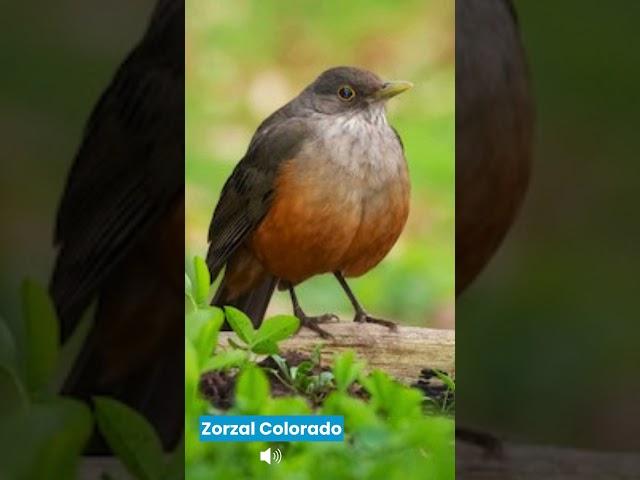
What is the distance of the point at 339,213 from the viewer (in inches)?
40.0

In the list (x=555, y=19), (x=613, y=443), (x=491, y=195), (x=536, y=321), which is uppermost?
(x=555, y=19)

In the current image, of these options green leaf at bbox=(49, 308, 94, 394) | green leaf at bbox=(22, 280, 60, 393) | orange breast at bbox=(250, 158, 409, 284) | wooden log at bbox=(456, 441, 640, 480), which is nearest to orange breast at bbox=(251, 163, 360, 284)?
orange breast at bbox=(250, 158, 409, 284)

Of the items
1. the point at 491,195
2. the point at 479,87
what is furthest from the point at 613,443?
the point at 479,87

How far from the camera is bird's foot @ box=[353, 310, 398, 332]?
988mm

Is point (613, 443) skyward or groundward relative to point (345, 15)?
groundward

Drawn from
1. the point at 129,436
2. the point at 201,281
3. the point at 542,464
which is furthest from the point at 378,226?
the point at 129,436

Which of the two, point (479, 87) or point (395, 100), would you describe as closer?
point (395, 100)

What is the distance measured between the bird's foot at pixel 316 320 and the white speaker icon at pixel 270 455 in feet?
0.35

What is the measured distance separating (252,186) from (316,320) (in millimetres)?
131

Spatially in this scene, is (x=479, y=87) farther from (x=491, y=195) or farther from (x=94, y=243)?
(x=94, y=243)

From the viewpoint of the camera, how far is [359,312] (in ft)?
3.29

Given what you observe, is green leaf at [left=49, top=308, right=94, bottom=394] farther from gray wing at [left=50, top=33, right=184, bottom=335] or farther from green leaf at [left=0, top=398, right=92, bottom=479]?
green leaf at [left=0, top=398, right=92, bottom=479]

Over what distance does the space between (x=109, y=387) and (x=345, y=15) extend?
61 centimetres

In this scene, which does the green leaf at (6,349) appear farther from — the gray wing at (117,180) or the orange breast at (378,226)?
the gray wing at (117,180)
